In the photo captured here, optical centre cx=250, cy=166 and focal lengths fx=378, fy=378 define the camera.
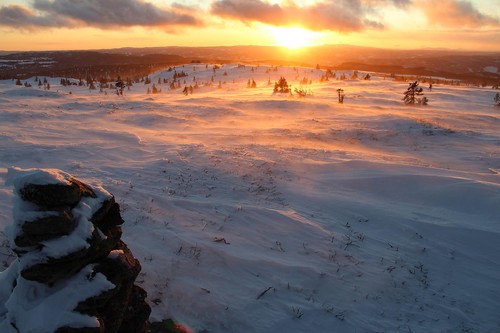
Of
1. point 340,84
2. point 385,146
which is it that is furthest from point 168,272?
point 340,84

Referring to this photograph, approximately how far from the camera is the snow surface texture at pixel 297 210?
4.14 m

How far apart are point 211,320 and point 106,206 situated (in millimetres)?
1627

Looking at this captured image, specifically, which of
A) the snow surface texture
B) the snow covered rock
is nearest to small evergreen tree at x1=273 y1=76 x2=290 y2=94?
the snow surface texture

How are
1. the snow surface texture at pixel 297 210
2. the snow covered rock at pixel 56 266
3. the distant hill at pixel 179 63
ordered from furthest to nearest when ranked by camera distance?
the distant hill at pixel 179 63 → the snow surface texture at pixel 297 210 → the snow covered rock at pixel 56 266

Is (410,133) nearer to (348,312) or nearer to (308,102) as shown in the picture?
(308,102)

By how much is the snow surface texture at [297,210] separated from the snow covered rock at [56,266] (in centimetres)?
115

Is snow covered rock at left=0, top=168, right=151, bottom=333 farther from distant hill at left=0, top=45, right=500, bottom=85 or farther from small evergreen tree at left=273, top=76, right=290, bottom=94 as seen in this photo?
distant hill at left=0, top=45, right=500, bottom=85

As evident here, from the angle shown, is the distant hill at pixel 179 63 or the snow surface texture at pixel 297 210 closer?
the snow surface texture at pixel 297 210

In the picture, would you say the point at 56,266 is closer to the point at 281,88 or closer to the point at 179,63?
the point at 281,88

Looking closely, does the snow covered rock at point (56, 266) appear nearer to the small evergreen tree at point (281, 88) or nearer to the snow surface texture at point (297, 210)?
the snow surface texture at point (297, 210)

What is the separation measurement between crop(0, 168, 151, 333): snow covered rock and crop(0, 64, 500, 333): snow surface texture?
1153 mm

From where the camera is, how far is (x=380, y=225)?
5.68 meters

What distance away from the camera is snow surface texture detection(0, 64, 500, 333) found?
13.6 feet

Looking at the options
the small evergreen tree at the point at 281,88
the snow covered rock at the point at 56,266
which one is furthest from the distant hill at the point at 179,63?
the snow covered rock at the point at 56,266
